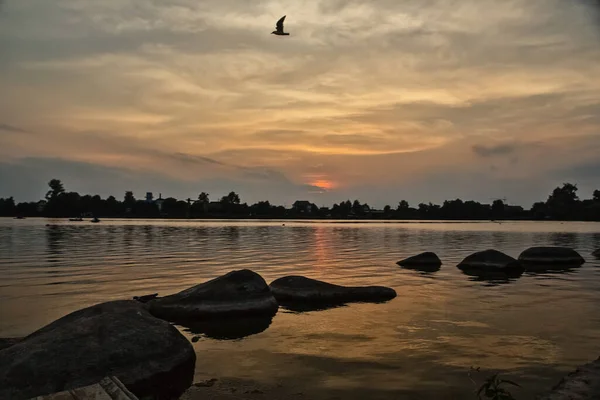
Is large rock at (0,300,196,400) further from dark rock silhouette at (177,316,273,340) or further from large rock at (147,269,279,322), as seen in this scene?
large rock at (147,269,279,322)

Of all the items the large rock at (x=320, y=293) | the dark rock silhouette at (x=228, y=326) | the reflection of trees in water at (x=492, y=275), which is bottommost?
the dark rock silhouette at (x=228, y=326)

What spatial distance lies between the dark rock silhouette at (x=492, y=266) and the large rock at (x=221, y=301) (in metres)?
17.0

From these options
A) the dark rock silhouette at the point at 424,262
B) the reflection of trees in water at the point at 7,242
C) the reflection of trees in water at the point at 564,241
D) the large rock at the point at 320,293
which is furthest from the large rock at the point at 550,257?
the reflection of trees in water at the point at 7,242

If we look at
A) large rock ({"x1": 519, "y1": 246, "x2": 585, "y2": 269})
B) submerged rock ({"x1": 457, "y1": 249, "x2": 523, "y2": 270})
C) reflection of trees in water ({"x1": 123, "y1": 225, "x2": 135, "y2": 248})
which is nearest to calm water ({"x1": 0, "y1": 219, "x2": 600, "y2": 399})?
submerged rock ({"x1": 457, "y1": 249, "x2": 523, "y2": 270})

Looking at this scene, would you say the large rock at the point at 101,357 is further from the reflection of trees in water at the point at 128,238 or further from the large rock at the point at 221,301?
the reflection of trees in water at the point at 128,238

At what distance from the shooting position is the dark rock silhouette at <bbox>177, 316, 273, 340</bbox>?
14.8 metres

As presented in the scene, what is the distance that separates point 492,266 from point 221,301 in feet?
69.6

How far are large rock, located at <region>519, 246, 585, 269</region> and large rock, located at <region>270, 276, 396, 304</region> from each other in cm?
1962

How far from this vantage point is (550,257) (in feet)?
119

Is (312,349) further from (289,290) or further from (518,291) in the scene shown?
(518,291)

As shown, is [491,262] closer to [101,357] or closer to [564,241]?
[101,357]

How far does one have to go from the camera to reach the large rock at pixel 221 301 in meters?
16.7

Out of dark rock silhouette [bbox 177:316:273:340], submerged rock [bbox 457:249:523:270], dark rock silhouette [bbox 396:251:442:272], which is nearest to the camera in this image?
dark rock silhouette [bbox 177:316:273:340]

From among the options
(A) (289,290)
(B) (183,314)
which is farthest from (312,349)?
(A) (289,290)
